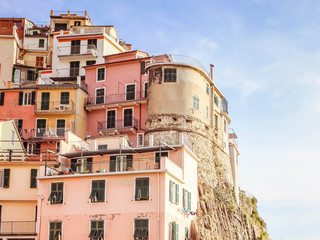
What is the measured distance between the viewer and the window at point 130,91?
69688 mm

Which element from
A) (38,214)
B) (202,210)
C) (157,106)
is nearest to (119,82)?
(157,106)

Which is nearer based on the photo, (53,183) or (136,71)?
(53,183)

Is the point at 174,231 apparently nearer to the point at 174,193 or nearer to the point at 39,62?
the point at 174,193

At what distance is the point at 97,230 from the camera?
4572 cm

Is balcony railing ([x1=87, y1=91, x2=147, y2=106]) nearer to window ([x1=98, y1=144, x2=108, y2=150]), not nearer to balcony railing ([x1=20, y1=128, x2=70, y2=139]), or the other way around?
balcony railing ([x1=20, y1=128, x2=70, y2=139])

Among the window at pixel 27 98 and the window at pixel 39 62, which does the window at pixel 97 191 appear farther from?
the window at pixel 39 62

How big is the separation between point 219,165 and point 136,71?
14.7 m

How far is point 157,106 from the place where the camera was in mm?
63000

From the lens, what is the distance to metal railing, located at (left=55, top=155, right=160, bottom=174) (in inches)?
2018

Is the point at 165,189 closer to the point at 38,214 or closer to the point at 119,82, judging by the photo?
the point at 38,214

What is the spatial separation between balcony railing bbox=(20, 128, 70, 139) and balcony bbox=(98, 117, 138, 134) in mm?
3970

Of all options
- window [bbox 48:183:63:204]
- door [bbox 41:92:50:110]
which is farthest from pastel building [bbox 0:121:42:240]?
door [bbox 41:92:50:110]

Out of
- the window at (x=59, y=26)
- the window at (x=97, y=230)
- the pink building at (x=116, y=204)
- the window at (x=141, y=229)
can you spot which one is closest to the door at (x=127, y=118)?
the pink building at (x=116, y=204)

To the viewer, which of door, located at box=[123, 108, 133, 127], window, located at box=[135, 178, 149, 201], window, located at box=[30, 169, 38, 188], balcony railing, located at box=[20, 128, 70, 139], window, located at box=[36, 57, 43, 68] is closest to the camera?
window, located at box=[135, 178, 149, 201]
